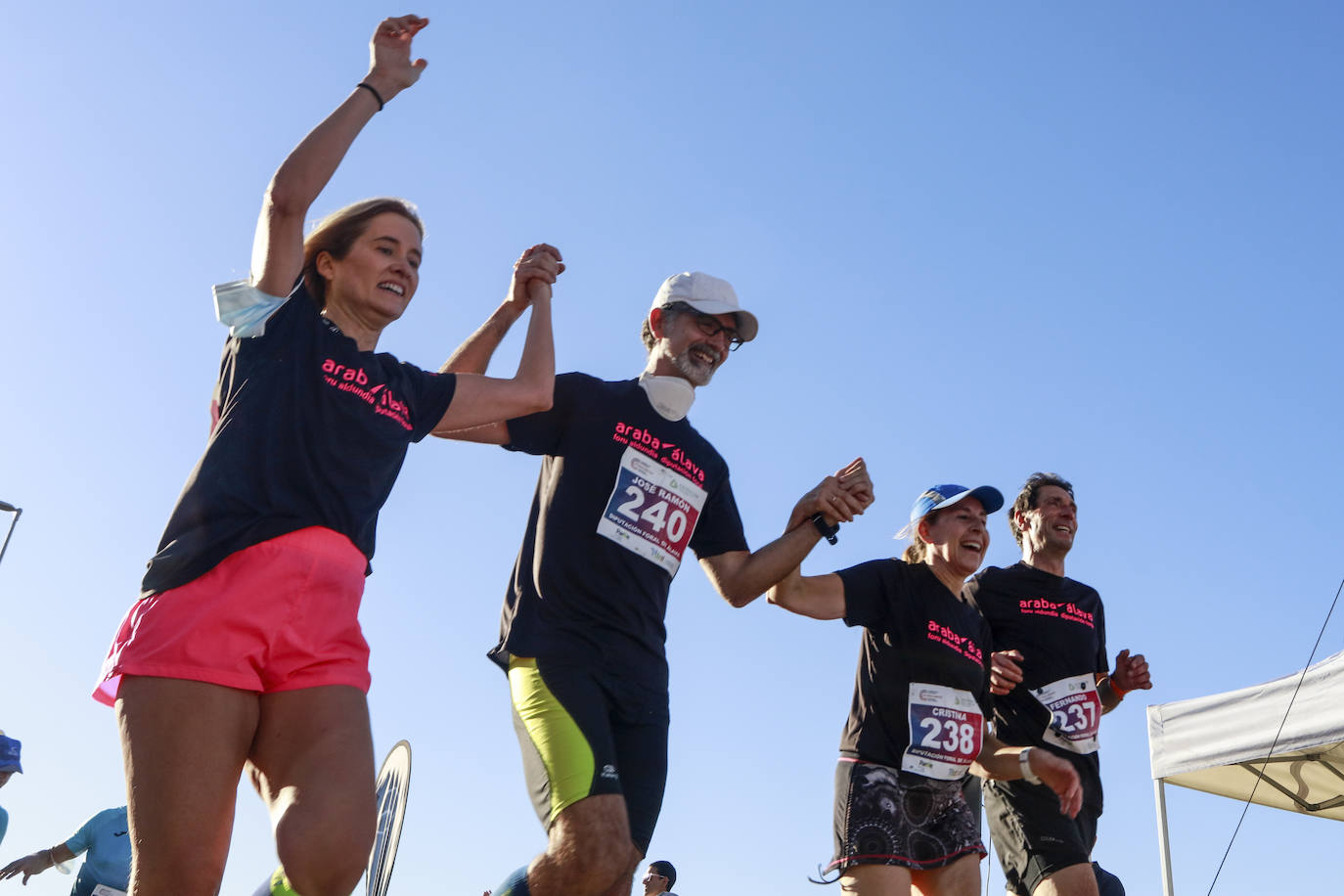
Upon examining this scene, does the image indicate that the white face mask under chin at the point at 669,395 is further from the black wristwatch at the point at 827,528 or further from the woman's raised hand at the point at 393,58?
the woman's raised hand at the point at 393,58

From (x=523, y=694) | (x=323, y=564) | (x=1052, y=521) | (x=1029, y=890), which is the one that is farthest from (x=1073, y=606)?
(x=323, y=564)

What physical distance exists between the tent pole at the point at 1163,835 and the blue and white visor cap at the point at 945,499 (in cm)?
366

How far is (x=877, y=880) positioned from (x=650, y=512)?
1.63m

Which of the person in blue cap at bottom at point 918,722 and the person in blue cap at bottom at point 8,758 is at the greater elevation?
the person in blue cap at bottom at point 918,722

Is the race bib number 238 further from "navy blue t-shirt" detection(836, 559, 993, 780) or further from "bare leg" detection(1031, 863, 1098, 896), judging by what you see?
"bare leg" detection(1031, 863, 1098, 896)

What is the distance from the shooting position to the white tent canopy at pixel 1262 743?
7.28 metres

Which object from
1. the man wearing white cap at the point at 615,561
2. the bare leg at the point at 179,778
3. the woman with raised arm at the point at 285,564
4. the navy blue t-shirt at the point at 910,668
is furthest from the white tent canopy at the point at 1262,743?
the bare leg at the point at 179,778

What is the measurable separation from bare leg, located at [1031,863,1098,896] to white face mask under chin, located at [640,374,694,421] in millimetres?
2571

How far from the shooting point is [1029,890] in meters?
5.35

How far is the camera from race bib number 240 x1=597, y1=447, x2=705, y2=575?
3.93m

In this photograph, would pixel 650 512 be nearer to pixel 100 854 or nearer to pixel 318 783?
Answer: pixel 318 783

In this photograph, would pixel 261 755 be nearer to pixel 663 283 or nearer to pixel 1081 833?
pixel 663 283

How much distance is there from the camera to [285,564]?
274cm

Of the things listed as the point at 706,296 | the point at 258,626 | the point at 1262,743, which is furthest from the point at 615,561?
the point at 1262,743
